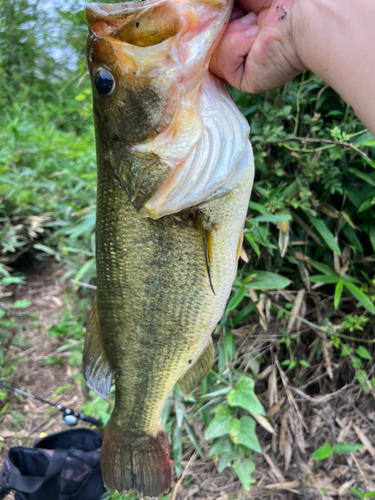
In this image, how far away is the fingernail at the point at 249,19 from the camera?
3.34 feet

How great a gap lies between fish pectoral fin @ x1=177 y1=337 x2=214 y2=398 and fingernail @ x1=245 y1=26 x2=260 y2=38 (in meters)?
1.10

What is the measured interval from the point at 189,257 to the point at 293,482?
160 cm

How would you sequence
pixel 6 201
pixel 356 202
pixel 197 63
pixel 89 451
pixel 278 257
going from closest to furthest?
1. pixel 197 63
2. pixel 356 202
3. pixel 278 257
4. pixel 89 451
5. pixel 6 201

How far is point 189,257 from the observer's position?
1.14 m

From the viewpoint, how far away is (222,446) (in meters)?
1.72

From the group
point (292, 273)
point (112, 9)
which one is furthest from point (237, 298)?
point (112, 9)

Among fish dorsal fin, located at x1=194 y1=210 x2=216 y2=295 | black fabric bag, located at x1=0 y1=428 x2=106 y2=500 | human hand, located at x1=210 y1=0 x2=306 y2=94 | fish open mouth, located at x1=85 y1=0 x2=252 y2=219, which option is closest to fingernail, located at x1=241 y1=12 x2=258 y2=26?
human hand, located at x1=210 y1=0 x2=306 y2=94

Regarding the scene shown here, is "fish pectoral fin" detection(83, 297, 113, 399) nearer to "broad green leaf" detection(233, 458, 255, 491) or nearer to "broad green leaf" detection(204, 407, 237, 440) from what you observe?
"broad green leaf" detection(204, 407, 237, 440)

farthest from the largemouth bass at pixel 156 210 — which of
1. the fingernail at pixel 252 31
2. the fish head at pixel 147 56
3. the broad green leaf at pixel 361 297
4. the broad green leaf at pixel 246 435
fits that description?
the broad green leaf at pixel 361 297

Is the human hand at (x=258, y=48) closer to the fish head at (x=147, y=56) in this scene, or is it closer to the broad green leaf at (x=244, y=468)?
the fish head at (x=147, y=56)

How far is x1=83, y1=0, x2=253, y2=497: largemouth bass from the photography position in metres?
0.86

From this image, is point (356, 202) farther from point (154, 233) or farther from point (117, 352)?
point (117, 352)

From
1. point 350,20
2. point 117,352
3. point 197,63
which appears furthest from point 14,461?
point 350,20

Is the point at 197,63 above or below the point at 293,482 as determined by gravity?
above
